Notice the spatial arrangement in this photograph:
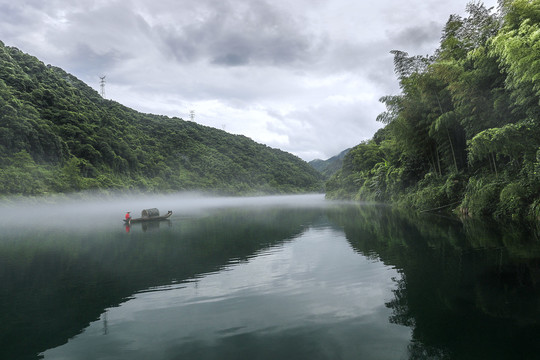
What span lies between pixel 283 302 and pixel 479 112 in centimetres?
1677

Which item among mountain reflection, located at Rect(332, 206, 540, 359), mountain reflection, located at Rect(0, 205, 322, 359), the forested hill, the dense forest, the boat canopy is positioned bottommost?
mountain reflection, located at Rect(332, 206, 540, 359)

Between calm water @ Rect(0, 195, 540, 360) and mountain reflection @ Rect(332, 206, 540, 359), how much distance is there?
0.02 meters

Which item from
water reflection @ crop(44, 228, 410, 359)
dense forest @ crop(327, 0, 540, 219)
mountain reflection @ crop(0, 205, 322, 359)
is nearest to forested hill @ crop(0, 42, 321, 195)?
mountain reflection @ crop(0, 205, 322, 359)

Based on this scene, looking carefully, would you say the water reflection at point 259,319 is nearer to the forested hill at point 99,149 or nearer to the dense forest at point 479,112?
the dense forest at point 479,112

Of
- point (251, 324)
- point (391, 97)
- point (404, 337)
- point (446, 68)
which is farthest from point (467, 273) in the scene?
point (391, 97)

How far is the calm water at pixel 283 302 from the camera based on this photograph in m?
4.00

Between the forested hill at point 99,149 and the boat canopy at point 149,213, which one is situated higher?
the forested hill at point 99,149

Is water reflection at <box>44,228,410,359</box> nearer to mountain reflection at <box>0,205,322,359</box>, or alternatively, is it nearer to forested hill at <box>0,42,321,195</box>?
mountain reflection at <box>0,205,322,359</box>

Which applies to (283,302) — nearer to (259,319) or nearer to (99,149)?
(259,319)

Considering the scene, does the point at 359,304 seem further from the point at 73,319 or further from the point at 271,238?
the point at 271,238

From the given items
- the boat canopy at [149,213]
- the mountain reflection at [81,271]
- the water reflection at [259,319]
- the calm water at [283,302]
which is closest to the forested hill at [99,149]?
the boat canopy at [149,213]

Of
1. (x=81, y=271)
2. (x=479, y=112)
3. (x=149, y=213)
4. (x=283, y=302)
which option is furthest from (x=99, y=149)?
(x=283, y=302)

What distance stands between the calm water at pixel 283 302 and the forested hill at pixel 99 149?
42572 millimetres

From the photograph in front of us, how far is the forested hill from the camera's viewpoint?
1912 inches
